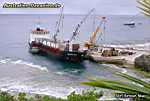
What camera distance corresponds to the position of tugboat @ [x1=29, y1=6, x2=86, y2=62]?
50.3 metres

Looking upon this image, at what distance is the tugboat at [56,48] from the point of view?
50312mm

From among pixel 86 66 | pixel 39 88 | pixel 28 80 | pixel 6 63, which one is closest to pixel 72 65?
pixel 86 66

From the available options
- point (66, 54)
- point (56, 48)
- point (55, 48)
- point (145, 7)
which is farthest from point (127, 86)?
point (55, 48)

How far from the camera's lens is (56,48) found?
53.2 m

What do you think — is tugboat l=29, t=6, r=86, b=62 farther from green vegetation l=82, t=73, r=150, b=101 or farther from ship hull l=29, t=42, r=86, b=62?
green vegetation l=82, t=73, r=150, b=101

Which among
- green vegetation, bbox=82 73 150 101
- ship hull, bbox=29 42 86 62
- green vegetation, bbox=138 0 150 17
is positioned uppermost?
green vegetation, bbox=138 0 150 17

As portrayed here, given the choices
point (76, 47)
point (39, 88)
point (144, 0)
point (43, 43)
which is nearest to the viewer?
point (144, 0)

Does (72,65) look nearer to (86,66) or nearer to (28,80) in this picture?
(86,66)

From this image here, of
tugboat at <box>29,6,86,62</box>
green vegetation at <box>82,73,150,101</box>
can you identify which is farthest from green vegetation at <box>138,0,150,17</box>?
tugboat at <box>29,6,86,62</box>

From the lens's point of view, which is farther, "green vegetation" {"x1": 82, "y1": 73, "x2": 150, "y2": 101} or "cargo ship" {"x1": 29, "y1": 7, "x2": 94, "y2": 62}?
"cargo ship" {"x1": 29, "y1": 7, "x2": 94, "y2": 62}

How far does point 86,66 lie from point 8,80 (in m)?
14.4

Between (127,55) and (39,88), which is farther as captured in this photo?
(127,55)

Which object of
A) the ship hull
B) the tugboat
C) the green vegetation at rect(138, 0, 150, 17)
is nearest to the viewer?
the green vegetation at rect(138, 0, 150, 17)

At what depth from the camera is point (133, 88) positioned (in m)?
2.19
